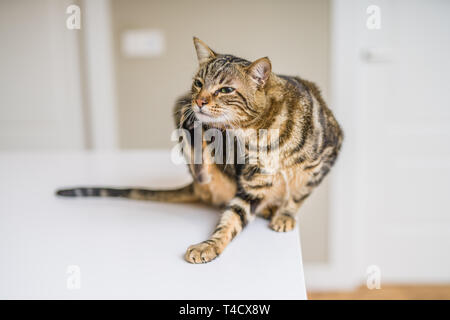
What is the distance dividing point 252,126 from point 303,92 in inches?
5.1

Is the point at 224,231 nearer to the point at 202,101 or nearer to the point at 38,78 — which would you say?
the point at 202,101

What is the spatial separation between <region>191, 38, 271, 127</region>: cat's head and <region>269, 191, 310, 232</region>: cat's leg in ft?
0.69

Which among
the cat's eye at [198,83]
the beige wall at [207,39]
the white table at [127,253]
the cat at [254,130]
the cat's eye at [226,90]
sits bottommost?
the white table at [127,253]

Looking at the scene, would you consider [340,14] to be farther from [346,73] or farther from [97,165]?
[97,165]

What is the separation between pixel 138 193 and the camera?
952 millimetres

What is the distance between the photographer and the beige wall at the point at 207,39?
169 cm

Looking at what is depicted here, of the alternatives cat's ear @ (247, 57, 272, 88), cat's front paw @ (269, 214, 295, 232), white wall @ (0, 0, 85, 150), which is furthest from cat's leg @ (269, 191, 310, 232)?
white wall @ (0, 0, 85, 150)

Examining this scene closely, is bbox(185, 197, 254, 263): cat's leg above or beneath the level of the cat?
beneath

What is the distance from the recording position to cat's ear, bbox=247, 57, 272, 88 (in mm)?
660

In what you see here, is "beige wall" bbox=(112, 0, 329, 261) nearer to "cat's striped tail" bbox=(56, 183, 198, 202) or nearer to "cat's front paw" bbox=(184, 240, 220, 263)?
"cat's striped tail" bbox=(56, 183, 198, 202)

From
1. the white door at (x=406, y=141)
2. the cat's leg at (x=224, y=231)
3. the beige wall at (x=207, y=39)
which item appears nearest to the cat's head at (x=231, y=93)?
the cat's leg at (x=224, y=231)

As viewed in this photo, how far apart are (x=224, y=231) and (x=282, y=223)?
123 mm

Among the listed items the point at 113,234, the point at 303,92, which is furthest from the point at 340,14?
the point at 113,234

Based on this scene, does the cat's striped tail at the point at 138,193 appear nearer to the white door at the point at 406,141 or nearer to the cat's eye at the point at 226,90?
the cat's eye at the point at 226,90
